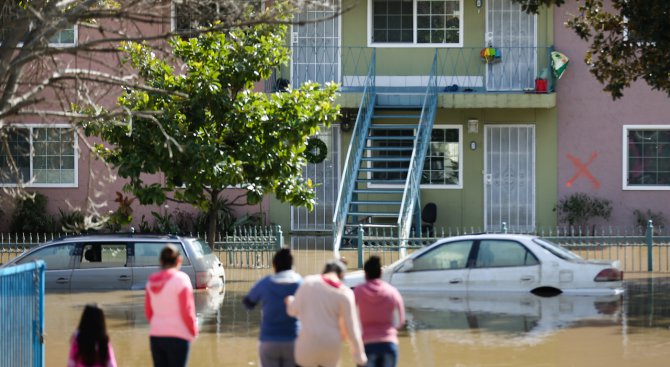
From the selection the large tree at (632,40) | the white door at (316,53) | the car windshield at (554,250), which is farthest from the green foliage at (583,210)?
the car windshield at (554,250)

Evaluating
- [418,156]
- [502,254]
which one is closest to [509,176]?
[418,156]

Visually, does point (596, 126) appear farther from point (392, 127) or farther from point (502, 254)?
point (502, 254)

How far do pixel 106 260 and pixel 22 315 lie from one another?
341 inches

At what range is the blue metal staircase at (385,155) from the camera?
2548cm

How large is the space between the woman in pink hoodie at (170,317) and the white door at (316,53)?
1847 cm

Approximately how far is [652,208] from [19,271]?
20.3 metres

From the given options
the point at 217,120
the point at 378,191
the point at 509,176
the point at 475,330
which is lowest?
the point at 475,330

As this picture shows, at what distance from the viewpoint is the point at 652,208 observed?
2767cm

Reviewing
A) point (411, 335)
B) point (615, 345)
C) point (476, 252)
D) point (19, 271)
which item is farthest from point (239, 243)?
point (19, 271)

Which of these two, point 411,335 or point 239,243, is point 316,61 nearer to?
point 239,243

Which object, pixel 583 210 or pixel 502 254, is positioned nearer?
pixel 502 254

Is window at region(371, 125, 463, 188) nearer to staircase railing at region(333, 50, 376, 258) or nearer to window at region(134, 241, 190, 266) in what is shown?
staircase railing at region(333, 50, 376, 258)

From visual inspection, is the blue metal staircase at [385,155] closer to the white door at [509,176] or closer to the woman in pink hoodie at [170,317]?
the white door at [509,176]

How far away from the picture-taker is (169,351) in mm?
9734
